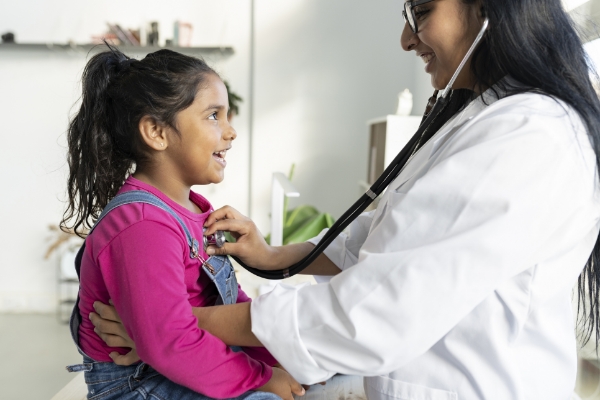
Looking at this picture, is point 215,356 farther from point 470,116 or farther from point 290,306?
point 470,116

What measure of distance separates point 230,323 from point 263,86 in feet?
10.8

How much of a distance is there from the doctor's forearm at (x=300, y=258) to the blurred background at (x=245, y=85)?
2613 millimetres

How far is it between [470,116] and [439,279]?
0.31 meters

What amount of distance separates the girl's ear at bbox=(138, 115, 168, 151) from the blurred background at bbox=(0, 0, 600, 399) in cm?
288

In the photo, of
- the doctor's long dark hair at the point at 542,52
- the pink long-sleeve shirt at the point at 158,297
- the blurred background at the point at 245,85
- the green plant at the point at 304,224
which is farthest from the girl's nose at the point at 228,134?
the blurred background at the point at 245,85

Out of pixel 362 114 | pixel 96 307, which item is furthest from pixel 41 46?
pixel 96 307

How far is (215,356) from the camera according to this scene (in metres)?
0.98

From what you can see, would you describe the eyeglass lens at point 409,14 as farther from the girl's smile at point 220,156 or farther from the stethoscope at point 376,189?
the girl's smile at point 220,156

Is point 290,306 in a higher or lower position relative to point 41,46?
lower

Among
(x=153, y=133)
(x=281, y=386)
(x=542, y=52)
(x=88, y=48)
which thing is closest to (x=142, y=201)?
(x=153, y=133)

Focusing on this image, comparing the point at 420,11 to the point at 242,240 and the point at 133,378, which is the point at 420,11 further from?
the point at 133,378

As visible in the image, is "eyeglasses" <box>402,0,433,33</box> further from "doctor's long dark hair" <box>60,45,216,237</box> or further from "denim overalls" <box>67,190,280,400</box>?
"denim overalls" <box>67,190,280,400</box>

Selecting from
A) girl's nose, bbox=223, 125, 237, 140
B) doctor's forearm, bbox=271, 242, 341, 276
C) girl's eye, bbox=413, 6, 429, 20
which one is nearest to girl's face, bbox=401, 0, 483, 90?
girl's eye, bbox=413, 6, 429, 20

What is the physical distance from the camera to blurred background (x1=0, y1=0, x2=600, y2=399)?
4.04 meters
